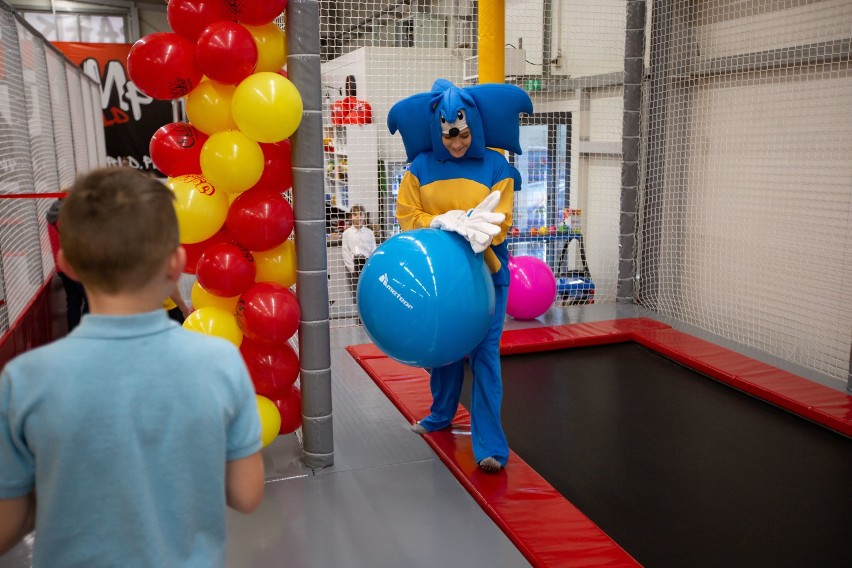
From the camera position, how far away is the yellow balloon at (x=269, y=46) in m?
2.82

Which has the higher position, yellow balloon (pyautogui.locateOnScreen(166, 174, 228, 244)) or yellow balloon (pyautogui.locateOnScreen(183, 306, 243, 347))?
yellow balloon (pyautogui.locateOnScreen(166, 174, 228, 244))

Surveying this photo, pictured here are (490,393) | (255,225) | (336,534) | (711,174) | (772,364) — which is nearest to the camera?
(336,534)

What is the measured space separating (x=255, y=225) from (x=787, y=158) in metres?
3.53

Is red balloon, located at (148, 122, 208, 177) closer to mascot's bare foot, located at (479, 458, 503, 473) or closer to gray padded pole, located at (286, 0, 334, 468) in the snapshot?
gray padded pole, located at (286, 0, 334, 468)

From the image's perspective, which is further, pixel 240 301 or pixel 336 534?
pixel 240 301

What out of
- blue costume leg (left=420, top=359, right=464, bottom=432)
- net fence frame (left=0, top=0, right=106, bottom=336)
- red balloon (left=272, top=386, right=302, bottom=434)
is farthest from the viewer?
net fence frame (left=0, top=0, right=106, bottom=336)

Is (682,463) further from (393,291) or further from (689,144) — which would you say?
(689,144)

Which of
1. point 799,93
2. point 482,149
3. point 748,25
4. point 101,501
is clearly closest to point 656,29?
point 748,25

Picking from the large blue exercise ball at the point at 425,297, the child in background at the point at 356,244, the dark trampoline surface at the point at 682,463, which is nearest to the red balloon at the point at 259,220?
the large blue exercise ball at the point at 425,297

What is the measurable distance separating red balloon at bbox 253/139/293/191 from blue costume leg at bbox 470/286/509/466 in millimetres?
1019

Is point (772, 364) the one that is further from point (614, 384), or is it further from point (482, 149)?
point (482, 149)

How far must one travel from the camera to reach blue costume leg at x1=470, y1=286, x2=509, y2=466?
9.88ft

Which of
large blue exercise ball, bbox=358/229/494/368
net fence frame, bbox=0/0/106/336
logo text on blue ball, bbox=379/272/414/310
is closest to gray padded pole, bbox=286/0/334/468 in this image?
large blue exercise ball, bbox=358/229/494/368

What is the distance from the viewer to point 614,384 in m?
4.20
